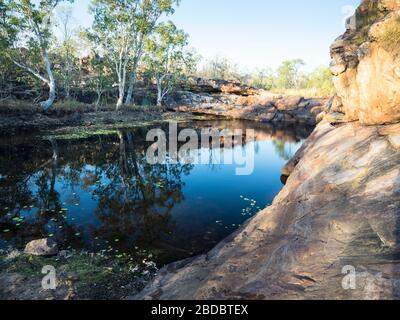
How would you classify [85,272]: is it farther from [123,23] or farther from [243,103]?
[243,103]

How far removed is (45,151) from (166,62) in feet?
108

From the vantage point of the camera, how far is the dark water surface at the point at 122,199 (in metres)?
7.65

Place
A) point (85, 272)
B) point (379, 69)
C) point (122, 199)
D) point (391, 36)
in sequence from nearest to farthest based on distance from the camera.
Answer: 1. point (85, 272)
2. point (391, 36)
3. point (379, 69)
4. point (122, 199)

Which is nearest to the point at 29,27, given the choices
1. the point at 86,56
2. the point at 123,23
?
the point at 123,23

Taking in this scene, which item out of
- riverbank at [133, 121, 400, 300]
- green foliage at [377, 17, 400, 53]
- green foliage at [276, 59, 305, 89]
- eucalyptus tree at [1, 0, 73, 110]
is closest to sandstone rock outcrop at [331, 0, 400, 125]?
green foliage at [377, 17, 400, 53]

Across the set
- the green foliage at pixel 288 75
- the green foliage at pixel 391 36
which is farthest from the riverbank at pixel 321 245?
the green foliage at pixel 288 75

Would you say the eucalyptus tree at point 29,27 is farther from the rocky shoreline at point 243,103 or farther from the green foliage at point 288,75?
the green foliage at point 288,75

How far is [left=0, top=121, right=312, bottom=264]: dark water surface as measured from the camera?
25.1 feet

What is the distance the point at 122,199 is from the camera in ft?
35.4

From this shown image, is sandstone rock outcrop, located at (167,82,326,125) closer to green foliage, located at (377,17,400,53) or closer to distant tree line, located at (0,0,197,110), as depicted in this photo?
distant tree line, located at (0,0,197,110)

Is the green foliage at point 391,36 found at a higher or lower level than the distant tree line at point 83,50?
lower
